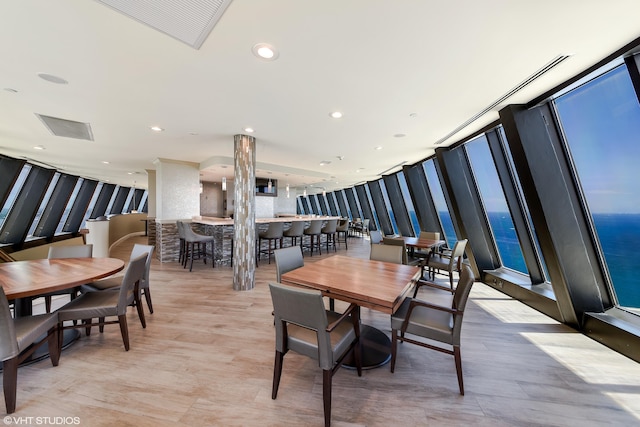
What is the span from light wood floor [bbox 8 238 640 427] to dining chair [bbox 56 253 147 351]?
1.05ft

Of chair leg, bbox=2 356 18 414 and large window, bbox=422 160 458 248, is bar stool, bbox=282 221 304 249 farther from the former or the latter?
chair leg, bbox=2 356 18 414

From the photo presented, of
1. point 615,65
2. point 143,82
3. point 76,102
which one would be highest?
point 76,102

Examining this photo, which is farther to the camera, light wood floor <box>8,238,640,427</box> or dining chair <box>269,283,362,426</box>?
light wood floor <box>8,238,640,427</box>

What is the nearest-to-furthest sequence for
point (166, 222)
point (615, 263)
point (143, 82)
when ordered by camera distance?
point (143, 82)
point (615, 263)
point (166, 222)

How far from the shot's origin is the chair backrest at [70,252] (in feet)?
9.62

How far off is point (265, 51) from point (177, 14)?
64 cm

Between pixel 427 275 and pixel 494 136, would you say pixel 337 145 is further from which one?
pixel 427 275

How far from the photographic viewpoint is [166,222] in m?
6.25

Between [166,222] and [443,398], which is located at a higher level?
[166,222]

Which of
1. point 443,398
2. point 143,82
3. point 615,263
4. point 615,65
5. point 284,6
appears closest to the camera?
point 284,6

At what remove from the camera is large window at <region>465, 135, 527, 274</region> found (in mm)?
3873

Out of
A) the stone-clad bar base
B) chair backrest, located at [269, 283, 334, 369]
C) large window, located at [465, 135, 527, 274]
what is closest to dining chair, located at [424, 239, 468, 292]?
large window, located at [465, 135, 527, 274]

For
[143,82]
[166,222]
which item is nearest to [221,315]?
[143,82]

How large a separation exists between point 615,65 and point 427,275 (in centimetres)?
403
